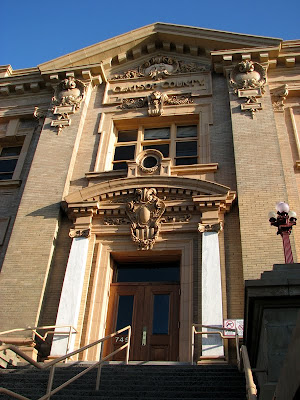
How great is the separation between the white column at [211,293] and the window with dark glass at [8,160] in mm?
8296

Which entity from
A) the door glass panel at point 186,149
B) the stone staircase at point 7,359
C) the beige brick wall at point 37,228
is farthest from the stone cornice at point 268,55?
the stone staircase at point 7,359

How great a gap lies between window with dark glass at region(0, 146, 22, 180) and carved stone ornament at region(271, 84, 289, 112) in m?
9.88

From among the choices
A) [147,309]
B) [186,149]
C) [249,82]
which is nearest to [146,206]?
[147,309]

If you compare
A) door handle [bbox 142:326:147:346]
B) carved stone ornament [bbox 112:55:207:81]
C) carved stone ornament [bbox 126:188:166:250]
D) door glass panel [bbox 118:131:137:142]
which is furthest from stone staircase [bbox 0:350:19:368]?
carved stone ornament [bbox 112:55:207:81]

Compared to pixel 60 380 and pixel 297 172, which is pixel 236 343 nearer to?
pixel 60 380

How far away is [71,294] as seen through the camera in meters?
12.4

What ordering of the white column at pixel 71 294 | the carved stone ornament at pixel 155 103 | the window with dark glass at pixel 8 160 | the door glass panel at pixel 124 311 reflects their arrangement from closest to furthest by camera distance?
1. the white column at pixel 71 294
2. the door glass panel at pixel 124 311
3. the carved stone ornament at pixel 155 103
4. the window with dark glass at pixel 8 160

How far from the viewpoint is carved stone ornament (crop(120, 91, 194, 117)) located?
55.7 ft

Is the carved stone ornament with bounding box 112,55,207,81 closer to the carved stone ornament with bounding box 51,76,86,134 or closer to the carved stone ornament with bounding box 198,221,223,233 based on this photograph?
the carved stone ornament with bounding box 51,76,86,134

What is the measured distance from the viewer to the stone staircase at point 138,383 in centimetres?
781

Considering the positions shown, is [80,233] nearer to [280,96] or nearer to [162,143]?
[162,143]

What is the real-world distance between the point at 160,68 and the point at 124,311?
1033 centimetres

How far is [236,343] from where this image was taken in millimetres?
10430

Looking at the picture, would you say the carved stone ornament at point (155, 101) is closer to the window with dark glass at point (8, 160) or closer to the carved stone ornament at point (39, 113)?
the carved stone ornament at point (39, 113)
